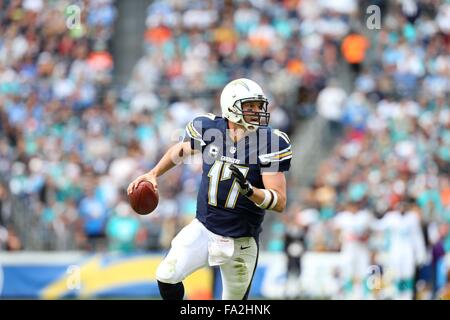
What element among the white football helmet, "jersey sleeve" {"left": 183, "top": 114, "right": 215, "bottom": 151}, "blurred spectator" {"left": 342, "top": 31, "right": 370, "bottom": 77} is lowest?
"jersey sleeve" {"left": 183, "top": 114, "right": 215, "bottom": 151}

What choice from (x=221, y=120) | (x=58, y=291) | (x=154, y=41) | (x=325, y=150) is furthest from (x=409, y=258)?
(x=154, y=41)

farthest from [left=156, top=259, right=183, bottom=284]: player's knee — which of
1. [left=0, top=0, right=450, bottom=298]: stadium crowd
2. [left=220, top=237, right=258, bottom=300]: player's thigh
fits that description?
[left=0, top=0, right=450, bottom=298]: stadium crowd

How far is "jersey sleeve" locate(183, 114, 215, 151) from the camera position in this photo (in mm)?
7293

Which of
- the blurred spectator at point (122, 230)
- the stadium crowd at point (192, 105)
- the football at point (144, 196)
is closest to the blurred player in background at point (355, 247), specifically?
the stadium crowd at point (192, 105)

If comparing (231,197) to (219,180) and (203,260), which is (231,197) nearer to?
(219,180)

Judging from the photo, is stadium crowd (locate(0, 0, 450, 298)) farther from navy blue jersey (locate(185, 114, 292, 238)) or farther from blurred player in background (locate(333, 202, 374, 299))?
navy blue jersey (locate(185, 114, 292, 238))

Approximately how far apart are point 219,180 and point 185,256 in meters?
0.60

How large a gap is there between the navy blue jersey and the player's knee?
0.38 metres

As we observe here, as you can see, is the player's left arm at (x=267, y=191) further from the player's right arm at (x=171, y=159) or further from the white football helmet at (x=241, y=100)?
the player's right arm at (x=171, y=159)

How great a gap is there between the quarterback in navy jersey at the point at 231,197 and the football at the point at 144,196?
5cm

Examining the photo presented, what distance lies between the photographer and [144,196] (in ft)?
23.7

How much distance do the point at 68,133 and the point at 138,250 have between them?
2.48 metres

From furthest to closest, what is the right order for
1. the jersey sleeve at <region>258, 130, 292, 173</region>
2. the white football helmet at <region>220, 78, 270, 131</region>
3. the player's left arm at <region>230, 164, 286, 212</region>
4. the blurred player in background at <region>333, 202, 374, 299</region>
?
the blurred player in background at <region>333, 202, 374, 299</region>, the white football helmet at <region>220, 78, 270, 131</region>, the jersey sleeve at <region>258, 130, 292, 173</region>, the player's left arm at <region>230, 164, 286, 212</region>

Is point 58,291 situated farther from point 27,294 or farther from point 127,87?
point 127,87
